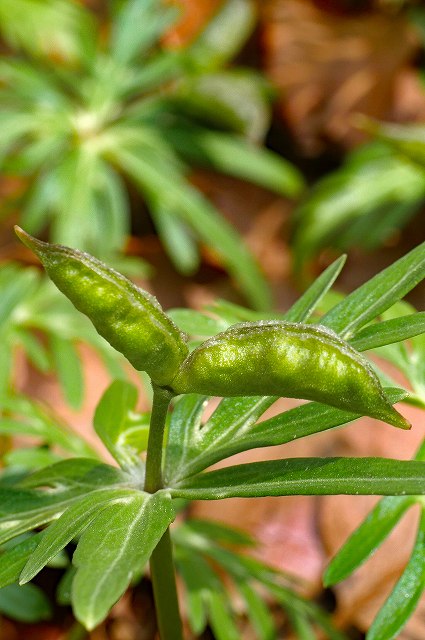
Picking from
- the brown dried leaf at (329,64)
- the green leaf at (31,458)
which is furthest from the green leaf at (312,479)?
the brown dried leaf at (329,64)

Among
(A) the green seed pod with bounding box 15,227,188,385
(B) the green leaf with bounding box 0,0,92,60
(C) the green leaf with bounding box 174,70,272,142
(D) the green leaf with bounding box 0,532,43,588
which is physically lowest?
(D) the green leaf with bounding box 0,532,43,588

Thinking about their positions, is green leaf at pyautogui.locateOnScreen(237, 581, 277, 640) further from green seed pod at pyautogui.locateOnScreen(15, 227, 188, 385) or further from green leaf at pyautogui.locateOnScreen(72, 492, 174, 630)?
green seed pod at pyautogui.locateOnScreen(15, 227, 188, 385)

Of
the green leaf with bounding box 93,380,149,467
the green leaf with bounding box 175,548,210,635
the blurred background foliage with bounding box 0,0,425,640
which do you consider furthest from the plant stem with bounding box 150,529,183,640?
the blurred background foliage with bounding box 0,0,425,640

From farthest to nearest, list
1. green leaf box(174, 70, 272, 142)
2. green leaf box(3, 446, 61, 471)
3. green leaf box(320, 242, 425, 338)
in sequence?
green leaf box(174, 70, 272, 142), green leaf box(3, 446, 61, 471), green leaf box(320, 242, 425, 338)

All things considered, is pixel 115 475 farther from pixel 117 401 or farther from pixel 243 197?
pixel 243 197

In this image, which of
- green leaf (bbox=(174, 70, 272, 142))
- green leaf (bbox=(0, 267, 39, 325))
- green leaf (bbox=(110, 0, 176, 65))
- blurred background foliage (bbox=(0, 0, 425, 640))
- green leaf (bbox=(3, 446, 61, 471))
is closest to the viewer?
green leaf (bbox=(3, 446, 61, 471))

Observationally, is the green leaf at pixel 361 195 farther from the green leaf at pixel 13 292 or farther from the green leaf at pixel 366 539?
the green leaf at pixel 366 539
